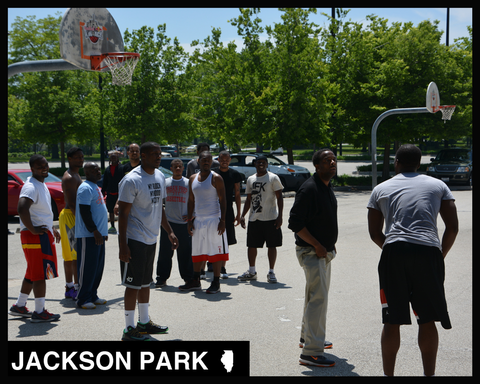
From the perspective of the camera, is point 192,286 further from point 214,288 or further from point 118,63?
point 118,63

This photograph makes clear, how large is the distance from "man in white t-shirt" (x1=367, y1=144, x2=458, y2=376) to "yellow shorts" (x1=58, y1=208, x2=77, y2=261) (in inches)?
171

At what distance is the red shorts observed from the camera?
558cm

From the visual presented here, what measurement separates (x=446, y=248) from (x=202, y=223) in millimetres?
3768

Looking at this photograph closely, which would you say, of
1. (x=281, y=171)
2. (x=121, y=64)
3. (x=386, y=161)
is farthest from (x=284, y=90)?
(x=121, y=64)

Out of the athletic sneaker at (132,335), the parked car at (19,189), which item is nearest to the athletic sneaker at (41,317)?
the athletic sneaker at (132,335)

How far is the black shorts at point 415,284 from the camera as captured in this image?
3.78 meters

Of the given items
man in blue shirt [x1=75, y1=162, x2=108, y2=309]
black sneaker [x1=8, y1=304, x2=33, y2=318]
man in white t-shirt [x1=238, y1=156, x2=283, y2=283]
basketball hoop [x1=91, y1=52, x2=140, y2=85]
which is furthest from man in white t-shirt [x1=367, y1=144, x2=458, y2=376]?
basketball hoop [x1=91, y1=52, x2=140, y2=85]

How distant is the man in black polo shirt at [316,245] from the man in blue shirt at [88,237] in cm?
282

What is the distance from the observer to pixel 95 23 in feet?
23.3

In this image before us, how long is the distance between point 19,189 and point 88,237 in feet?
30.9

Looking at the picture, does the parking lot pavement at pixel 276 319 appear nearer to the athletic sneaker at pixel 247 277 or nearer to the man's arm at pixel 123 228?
the athletic sneaker at pixel 247 277

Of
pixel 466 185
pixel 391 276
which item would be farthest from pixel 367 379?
pixel 466 185

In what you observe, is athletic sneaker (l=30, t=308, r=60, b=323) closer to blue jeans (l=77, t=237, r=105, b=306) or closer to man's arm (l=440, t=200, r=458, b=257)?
blue jeans (l=77, t=237, r=105, b=306)

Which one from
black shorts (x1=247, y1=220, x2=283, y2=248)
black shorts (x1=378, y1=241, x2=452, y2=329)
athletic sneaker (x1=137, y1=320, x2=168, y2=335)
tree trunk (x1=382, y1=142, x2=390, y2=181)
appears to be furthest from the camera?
tree trunk (x1=382, y1=142, x2=390, y2=181)
